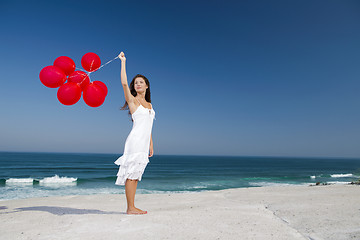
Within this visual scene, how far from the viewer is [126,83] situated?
382 cm

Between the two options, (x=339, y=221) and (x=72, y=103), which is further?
(x=72, y=103)

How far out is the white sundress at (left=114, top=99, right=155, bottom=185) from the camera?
391 centimetres

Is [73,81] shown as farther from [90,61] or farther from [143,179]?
[143,179]

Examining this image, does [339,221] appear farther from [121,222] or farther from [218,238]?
[121,222]

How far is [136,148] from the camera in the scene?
12.8 ft

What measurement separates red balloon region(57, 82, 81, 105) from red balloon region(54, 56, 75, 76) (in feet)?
0.99

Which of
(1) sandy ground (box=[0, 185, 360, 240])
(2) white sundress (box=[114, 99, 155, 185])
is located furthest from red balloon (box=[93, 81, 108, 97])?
(1) sandy ground (box=[0, 185, 360, 240])

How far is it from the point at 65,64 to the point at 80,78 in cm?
35

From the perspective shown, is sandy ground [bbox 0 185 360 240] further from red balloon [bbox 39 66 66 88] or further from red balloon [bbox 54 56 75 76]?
red balloon [bbox 54 56 75 76]

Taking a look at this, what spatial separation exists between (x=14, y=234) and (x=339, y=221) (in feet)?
14.5

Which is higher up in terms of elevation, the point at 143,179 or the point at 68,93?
the point at 68,93

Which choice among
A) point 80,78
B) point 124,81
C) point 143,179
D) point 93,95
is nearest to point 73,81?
point 80,78

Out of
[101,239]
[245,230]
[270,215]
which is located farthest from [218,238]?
[270,215]

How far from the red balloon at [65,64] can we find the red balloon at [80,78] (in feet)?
0.32
